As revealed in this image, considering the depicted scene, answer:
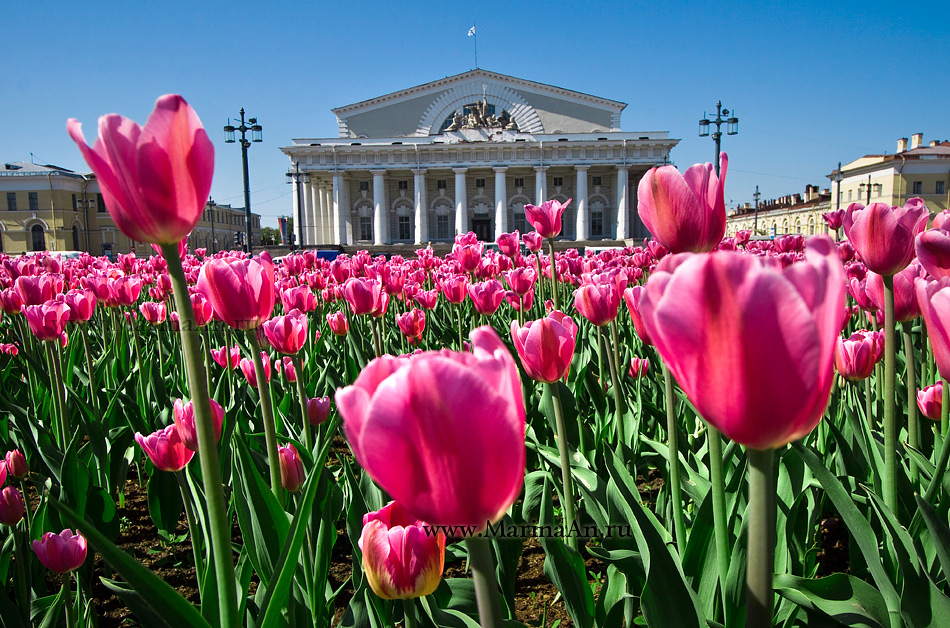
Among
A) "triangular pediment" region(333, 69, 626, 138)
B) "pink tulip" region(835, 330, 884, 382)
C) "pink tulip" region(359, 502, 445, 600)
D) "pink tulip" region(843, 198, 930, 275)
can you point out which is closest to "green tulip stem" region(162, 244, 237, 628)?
"pink tulip" region(359, 502, 445, 600)

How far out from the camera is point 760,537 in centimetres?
45

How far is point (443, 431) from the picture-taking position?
0.42m

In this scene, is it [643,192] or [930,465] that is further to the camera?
[930,465]

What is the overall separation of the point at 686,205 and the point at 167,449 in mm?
983

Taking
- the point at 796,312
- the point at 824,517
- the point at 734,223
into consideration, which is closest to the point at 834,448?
the point at 824,517

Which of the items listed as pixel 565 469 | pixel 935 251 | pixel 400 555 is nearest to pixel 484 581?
pixel 400 555

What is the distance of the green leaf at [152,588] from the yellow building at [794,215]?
145ft

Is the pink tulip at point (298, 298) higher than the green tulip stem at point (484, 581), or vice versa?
the pink tulip at point (298, 298)

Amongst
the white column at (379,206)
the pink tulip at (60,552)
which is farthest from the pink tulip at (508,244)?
the white column at (379,206)

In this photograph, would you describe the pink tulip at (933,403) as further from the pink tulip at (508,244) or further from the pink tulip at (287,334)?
the pink tulip at (508,244)

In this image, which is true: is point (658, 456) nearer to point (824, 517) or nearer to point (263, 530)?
point (824, 517)

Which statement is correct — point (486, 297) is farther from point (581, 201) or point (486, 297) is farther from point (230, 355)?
point (581, 201)

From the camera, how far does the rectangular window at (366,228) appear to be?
1639 inches

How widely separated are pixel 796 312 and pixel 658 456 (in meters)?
1.53
